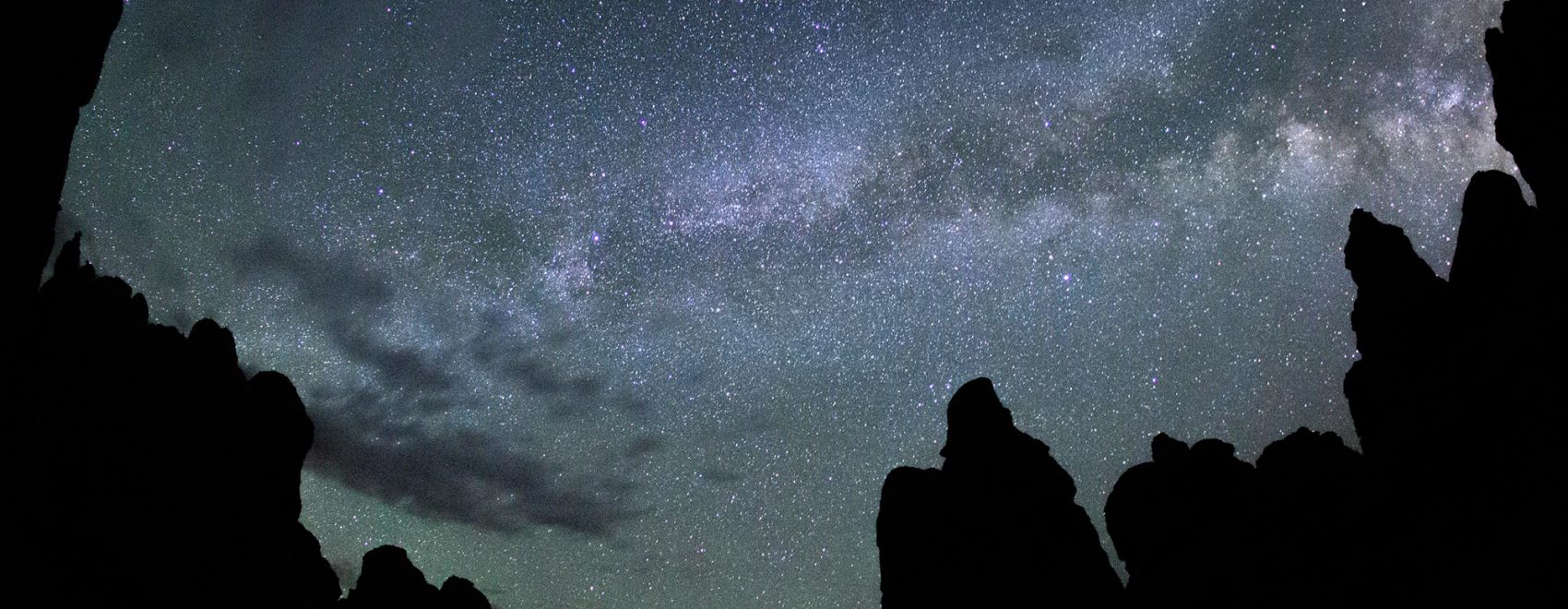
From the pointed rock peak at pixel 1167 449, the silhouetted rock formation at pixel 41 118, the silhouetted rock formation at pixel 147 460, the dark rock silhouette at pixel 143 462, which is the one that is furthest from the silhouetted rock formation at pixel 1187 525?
the silhouetted rock formation at pixel 147 460

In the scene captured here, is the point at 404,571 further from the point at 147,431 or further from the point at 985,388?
the point at 985,388

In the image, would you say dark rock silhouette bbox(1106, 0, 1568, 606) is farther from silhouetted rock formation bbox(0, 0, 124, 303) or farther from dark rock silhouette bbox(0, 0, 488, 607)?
dark rock silhouette bbox(0, 0, 488, 607)

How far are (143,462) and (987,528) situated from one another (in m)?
36.0

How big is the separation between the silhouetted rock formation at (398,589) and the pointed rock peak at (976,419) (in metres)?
29.3

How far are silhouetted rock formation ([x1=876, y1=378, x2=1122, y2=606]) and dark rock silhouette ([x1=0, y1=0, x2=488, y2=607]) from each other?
27.2 meters

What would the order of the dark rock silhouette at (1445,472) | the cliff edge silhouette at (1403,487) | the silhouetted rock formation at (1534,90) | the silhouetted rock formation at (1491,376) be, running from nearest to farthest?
1. the silhouetted rock formation at (1491,376)
2. the dark rock silhouette at (1445,472)
3. the cliff edge silhouette at (1403,487)
4. the silhouetted rock formation at (1534,90)

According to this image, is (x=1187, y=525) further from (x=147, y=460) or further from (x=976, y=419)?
(x=147, y=460)

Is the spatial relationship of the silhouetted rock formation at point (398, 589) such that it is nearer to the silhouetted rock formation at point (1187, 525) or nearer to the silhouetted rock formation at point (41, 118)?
the silhouetted rock formation at point (41, 118)

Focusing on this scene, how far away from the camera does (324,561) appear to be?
4200 cm

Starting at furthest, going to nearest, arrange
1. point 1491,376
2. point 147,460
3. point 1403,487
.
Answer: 1. point 147,460
2. point 1403,487
3. point 1491,376

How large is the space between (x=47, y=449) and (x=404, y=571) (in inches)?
659

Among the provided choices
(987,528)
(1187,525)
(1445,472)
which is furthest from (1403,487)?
(987,528)

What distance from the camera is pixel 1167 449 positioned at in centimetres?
2970

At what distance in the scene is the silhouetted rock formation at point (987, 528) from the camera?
1070 inches
